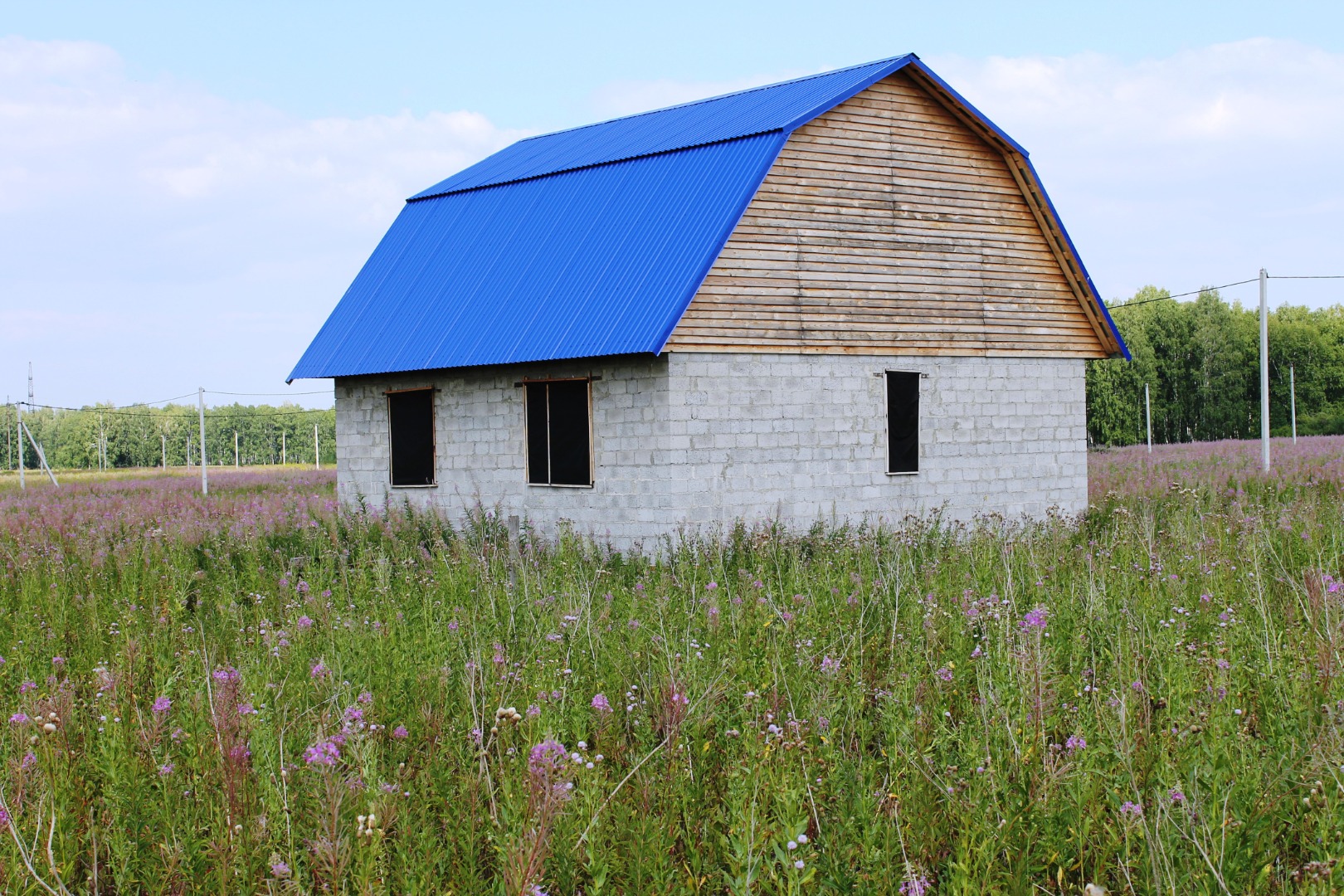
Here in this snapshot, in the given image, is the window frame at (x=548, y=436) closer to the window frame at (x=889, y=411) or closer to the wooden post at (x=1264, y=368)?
the window frame at (x=889, y=411)

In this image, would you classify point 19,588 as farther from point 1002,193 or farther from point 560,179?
point 1002,193

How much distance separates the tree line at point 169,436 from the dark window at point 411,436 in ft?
368

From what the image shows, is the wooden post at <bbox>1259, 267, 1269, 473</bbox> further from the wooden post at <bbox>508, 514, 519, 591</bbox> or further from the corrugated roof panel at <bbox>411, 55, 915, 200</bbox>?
the wooden post at <bbox>508, 514, 519, 591</bbox>

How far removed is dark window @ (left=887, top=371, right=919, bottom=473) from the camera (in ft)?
53.7

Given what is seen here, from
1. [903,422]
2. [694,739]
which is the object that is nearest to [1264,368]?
[903,422]

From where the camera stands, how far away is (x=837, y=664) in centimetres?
576

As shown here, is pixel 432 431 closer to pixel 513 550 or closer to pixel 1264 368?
pixel 513 550

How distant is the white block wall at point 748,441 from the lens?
47.7 feet

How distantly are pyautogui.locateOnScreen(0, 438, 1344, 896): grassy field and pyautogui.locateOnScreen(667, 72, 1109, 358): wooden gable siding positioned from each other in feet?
20.8

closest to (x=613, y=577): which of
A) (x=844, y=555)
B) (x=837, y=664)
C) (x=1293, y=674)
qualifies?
(x=844, y=555)

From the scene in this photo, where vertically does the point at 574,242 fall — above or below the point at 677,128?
below

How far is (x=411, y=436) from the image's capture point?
1806 centimetres

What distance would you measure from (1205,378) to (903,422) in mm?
71012

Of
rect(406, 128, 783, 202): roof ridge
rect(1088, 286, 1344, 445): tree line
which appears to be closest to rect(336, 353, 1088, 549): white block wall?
rect(406, 128, 783, 202): roof ridge
